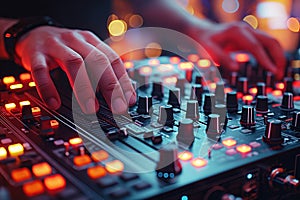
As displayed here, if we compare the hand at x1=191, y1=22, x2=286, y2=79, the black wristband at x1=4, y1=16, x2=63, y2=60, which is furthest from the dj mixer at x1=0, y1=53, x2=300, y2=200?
the hand at x1=191, y1=22, x2=286, y2=79

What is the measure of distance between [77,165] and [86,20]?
1789 mm

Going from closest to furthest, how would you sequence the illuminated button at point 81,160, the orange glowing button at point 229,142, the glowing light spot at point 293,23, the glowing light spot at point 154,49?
1. the illuminated button at point 81,160
2. the orange glowing button at point 229,142
3. the glowing light spot at point 154,49
4. the glowing light spot at point 293,23

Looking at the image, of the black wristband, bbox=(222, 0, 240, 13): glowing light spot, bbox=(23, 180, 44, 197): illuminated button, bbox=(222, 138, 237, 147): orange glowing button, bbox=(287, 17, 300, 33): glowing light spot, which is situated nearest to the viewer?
bbox=(23, 180, 44, 197): illuminated button

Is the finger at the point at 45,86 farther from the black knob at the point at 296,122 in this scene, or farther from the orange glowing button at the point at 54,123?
the black knob at the point at 296,122

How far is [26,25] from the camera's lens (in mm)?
1348

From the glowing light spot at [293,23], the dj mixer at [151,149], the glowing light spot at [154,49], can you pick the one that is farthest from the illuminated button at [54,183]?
the glowing light spot at [293,23]

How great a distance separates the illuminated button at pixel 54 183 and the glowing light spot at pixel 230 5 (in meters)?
4.05

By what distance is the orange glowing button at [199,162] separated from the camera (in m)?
0.73

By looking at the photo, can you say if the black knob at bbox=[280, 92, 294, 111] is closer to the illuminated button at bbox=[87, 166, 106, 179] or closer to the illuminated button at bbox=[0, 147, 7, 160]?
the illuminated button at bbox=[87, 166, 106, 179]

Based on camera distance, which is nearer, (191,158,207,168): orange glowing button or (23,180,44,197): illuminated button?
(23,180,44,197): illuminated button

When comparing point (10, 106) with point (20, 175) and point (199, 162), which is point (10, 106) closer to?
point (20, 175)

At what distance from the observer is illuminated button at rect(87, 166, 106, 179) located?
2.19 feet

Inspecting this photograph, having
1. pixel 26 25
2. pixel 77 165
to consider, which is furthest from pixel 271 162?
pixel 26 25

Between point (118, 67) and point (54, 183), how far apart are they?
550 millimetres
